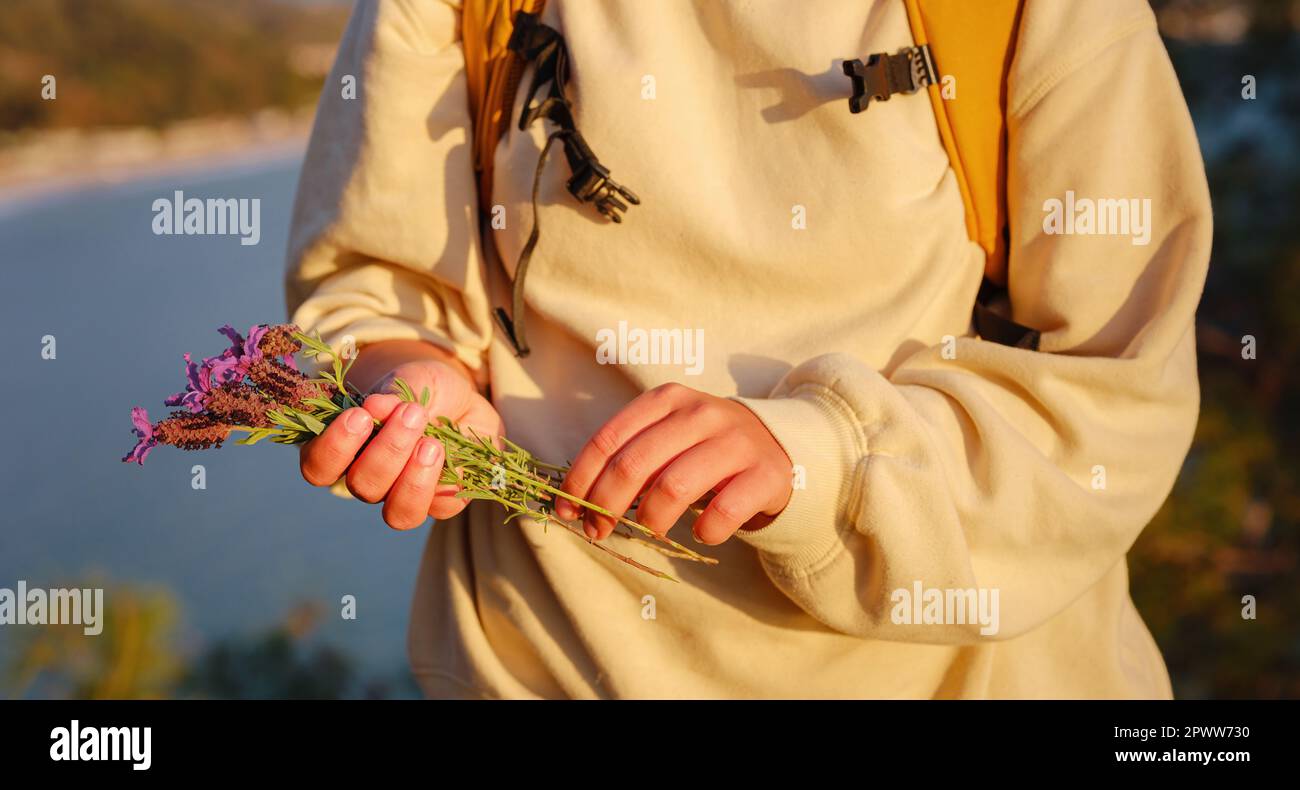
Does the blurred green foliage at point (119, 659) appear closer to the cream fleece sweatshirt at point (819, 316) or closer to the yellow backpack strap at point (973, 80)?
Answer: the cream fleece sweatshirt at point (819, 316)

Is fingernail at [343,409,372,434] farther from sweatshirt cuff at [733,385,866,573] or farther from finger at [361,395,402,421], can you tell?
sweatshirt cuff at [733,385,866,573]

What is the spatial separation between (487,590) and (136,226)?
8.77 ft

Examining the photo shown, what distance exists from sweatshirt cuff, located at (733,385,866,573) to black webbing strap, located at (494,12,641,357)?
0.30 meters

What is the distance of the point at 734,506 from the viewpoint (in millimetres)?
1035

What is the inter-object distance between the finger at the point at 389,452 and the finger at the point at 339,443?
0.04ft

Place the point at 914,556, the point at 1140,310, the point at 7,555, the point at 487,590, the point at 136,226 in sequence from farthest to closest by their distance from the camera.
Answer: the point at 136,226 → the point at 7,555 → the point at 487,590 → the point at 1140,310 → the point at 914,556

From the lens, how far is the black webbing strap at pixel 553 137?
3.97 feet

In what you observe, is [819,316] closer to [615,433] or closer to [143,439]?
[615,433]

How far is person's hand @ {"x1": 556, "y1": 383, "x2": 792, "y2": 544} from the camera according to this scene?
103cm

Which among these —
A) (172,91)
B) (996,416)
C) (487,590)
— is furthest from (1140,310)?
(172,91)

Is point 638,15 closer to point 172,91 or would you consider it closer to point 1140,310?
point 1140,310

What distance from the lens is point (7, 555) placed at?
3217 mm

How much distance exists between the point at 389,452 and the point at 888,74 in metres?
0.65

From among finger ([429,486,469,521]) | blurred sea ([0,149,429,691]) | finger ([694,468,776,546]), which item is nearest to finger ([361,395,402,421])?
finger ([429,486,469,521])
